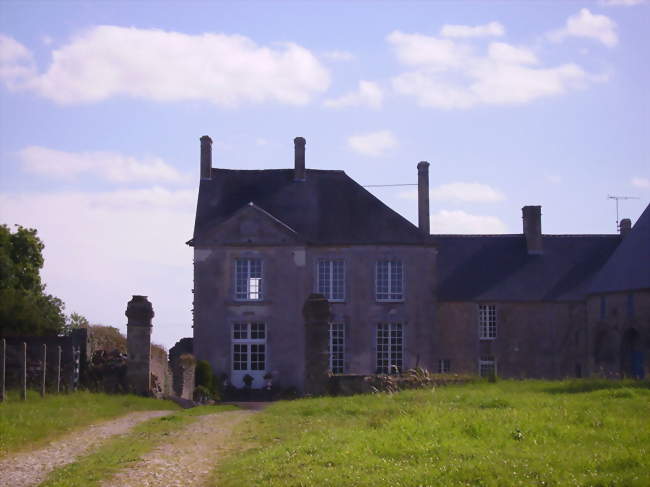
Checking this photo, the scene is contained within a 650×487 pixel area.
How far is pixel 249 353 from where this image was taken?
120 feet

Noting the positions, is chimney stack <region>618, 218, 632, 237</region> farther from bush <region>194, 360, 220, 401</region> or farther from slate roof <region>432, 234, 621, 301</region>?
bush <region>194, 360, 220, 401</region>

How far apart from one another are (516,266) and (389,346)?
26.0 ft

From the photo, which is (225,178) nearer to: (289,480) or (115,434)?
(115,434)

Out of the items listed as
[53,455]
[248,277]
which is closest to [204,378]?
[248,277]

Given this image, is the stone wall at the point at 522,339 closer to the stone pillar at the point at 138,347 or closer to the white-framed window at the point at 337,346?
the white-framed window at the point at 337,346

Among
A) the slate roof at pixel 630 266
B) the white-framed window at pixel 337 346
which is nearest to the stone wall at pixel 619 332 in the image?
the slate roof at pixel 630 266

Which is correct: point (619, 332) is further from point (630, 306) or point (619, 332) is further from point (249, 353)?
point (249, 353)

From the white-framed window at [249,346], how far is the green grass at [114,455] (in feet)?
55.0

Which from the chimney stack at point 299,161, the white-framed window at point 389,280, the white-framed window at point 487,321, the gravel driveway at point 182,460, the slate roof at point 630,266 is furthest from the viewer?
the white-framed window at point 487,321

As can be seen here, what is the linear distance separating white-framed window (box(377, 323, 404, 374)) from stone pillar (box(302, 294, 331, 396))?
44.1 ft

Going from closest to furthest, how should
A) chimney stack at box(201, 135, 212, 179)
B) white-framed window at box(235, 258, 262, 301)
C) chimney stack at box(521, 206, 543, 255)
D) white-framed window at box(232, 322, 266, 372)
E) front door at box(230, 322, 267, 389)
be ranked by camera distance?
front door at box(230, 322, 267, 389) → white-framed window at box(232, 322, 266, 372) → white-framed window at box(235, 258, 262, 301) → chimney stack at box(201, 135, 212, 179) → chimney stack at box(521, 206, 543, 255)

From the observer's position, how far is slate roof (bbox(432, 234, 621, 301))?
1603 inches

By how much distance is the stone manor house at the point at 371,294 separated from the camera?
36625 millimetres

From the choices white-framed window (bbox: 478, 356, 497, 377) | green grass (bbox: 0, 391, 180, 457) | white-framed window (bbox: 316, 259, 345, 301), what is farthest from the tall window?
green grass (bbox: 0, 391, 180, 457)
